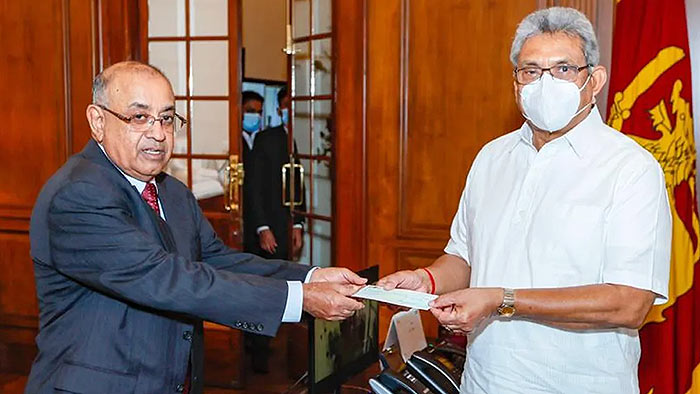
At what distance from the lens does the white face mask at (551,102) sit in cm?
179

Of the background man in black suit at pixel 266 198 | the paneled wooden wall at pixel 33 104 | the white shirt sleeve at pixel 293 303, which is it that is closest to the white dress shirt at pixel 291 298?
the white shirt sleeve at pixel 293 303

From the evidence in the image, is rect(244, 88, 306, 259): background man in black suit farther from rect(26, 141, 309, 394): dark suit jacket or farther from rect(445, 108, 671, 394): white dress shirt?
rect(445, 108, 671, 394): white dress shirt

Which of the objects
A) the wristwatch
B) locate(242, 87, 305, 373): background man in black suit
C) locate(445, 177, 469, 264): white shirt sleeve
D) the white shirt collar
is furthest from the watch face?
locate(242, 87, 305, 373): background man in black suit

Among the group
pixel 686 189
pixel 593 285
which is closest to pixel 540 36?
pixel 593 285

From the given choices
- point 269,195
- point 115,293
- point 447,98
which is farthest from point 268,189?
point 115,293

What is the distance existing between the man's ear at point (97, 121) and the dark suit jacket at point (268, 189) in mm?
3436

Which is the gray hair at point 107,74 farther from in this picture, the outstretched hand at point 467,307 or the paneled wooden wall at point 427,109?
the paneled wooden wall at point 427,109

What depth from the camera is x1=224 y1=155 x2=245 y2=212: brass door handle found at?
4.48m

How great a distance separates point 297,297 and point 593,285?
73 centimetres

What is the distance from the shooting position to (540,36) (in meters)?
1.83

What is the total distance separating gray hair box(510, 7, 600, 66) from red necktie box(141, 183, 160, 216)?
1.03m

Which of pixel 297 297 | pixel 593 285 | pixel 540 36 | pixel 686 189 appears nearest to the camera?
pixel 593 285

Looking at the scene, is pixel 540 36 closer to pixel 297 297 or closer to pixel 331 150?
pixel 297 297

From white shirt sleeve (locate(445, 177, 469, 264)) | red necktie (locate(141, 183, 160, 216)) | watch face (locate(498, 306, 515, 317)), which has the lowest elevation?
watch face (locate(498, 306, 515, 317))
